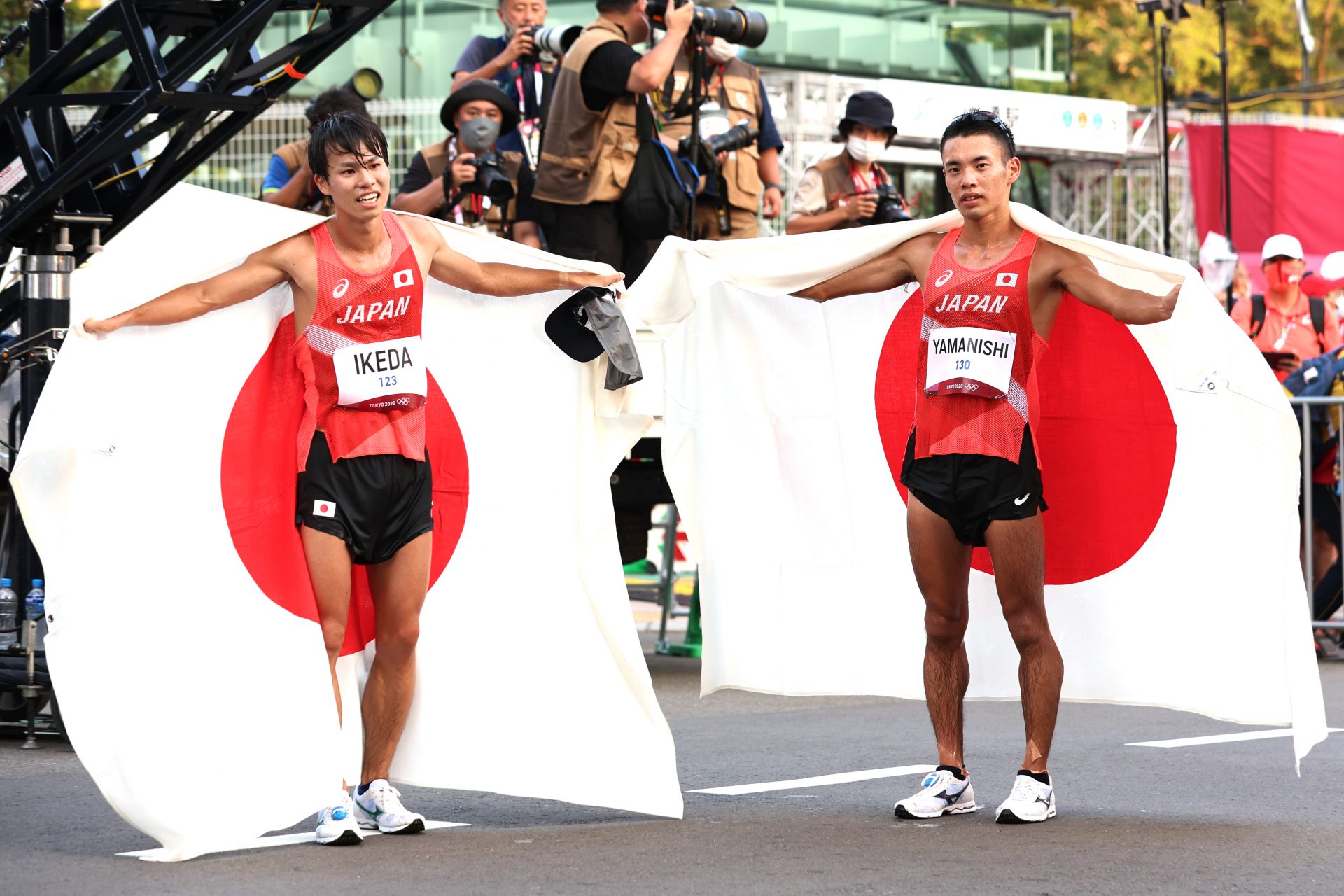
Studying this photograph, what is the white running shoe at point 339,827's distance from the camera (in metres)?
5.62

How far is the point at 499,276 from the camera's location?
20.3ft

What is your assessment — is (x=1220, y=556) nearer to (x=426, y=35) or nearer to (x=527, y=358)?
(x=527, y=358)

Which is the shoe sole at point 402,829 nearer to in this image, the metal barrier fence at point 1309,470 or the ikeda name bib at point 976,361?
the ikeda name bib at point 976,361

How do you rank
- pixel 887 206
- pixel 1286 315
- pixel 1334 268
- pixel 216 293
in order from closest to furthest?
1. pixel 216 293
2. pixel 887 206
3. pixel 1286 315
4. pixel 1334 268

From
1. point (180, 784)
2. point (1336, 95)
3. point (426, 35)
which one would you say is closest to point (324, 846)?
point (180, 784)

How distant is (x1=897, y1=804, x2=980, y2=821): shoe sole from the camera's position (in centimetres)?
603

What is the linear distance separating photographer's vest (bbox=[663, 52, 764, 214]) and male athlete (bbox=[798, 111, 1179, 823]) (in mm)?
4464

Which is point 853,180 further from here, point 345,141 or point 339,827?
point 339,827

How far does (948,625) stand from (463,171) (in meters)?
4.35

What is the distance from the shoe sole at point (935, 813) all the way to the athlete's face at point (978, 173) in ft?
5.94

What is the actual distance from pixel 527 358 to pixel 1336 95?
73.4ft

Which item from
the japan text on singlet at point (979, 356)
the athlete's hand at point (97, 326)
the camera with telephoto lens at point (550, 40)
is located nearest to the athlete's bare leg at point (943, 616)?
the japan text on singlet at point (979, 356)

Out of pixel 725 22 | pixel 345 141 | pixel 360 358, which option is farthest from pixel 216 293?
pixel 725 22

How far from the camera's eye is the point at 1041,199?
2459 cm
